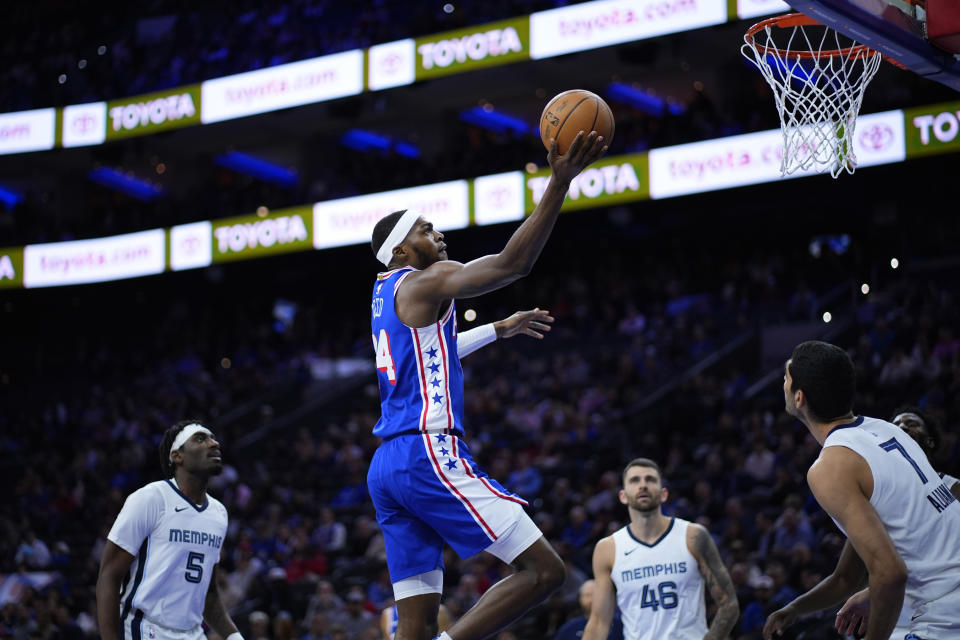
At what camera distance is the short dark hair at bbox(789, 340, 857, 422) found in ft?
11.8

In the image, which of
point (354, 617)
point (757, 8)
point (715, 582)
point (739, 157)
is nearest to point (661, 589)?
point (715, 582)

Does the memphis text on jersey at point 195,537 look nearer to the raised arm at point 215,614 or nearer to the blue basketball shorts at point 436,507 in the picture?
the raised arm at point 215,614

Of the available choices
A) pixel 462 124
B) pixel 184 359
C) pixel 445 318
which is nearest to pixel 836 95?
pixel 445 318

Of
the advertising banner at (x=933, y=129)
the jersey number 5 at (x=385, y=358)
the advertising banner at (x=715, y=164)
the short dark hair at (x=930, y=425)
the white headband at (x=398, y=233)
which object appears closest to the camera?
the jersey number 5 at (x=385, y=358)

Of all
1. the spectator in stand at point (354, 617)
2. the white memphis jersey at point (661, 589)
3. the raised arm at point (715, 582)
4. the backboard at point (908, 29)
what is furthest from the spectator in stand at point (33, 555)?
the backboard at point (908, 29)

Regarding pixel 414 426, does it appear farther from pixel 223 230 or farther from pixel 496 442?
pixel 223 230

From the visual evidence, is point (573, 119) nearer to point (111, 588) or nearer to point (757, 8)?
point (111, 588)

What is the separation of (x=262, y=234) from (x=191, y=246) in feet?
4.85

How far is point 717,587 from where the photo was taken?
19.9 ft

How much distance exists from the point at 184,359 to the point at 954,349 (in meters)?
15.8

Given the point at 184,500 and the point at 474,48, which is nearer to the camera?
the point at 184,500

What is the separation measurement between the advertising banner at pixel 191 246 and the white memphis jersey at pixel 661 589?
14937 millimetres

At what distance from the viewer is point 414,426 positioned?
430 centimetres

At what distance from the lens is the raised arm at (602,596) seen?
20.4ft
